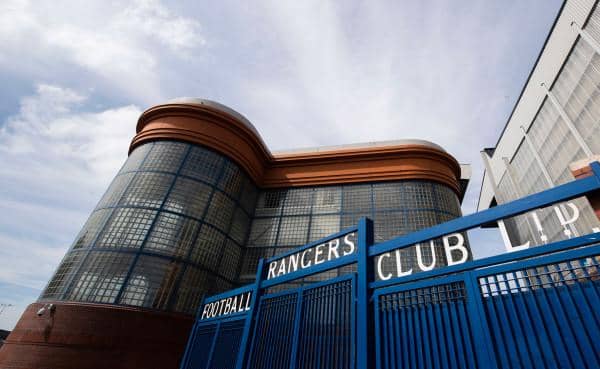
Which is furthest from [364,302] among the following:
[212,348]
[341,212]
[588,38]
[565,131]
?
[565,131]

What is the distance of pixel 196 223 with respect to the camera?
Result: 41.7 ft

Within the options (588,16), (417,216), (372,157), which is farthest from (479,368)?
(588,16)

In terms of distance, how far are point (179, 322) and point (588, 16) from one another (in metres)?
24.6

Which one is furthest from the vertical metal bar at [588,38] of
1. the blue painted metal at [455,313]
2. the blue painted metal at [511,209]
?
the blue painted metal at [511,209]

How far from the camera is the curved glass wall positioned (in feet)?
34.3

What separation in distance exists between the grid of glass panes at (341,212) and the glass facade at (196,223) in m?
0.05

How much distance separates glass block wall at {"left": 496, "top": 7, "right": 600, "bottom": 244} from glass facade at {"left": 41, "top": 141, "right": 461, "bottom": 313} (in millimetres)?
5322

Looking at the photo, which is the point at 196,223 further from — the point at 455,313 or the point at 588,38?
the point at 588,38

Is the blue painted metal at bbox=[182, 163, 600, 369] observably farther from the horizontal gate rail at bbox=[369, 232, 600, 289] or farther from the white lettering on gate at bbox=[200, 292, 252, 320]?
the white lettering on gate at bbox=[200, 292, 252, 320]

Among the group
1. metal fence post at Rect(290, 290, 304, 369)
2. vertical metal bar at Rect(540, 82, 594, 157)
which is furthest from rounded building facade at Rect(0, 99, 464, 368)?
metal fence post at Rect(290, 290, 304, 369)

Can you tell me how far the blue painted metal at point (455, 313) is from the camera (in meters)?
2.63

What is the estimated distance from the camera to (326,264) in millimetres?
5254

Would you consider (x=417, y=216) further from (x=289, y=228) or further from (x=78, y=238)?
(x=78, y=238)

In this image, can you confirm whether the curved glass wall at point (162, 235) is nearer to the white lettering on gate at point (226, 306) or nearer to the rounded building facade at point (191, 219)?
the rounded building facade at point (191, 219)
